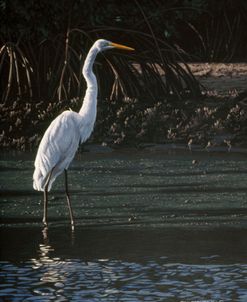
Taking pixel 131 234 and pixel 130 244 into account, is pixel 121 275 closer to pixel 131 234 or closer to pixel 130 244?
pixel 130 244

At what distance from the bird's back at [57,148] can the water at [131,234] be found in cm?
29

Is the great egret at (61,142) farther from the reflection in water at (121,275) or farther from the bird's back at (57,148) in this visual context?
the reflection in water at (121,275)

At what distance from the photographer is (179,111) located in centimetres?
1703

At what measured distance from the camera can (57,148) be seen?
1151 cm

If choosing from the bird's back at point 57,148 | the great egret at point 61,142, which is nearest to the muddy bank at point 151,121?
the great egret at point 61,142

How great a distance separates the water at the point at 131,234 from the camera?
26.1ft

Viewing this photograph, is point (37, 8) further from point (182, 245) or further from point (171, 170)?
point (182, 245)

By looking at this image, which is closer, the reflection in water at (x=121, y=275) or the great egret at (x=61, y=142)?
the reflection in water at (x=121, y=275)

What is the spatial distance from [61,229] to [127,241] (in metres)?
0.95

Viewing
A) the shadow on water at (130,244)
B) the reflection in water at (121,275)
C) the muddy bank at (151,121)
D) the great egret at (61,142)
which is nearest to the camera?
the reflection in water at (121,275)

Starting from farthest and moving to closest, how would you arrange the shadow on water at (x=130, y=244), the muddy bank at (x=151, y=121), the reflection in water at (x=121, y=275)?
the muddy bank at (x=151, y=121) → the shadow on water at (x=130, y=244) → the reflection in water at (x=121, y=275)

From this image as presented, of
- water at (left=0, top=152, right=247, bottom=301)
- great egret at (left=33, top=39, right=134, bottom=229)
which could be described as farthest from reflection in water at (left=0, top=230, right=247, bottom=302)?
great egret at (left=33, top=39, right=134, bottom=229)

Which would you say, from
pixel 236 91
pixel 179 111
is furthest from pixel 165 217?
pixel 236 91

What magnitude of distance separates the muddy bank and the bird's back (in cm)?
389
